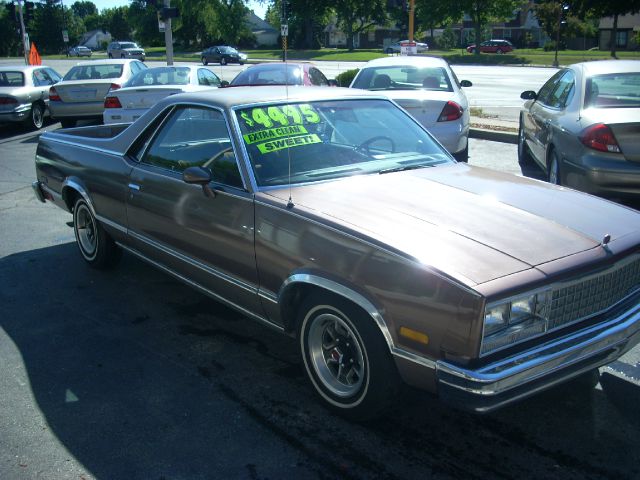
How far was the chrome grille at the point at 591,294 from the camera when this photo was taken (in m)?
2.91

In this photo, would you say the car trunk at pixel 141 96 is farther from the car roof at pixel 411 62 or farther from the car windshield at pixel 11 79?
the car windshield at pixel 11 79

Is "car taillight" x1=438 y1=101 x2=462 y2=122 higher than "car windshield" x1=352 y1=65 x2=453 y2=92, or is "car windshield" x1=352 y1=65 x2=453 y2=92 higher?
"car windshield" x1=352 y1=65 x2=453 y2=92

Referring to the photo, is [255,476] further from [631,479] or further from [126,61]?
[126,61]

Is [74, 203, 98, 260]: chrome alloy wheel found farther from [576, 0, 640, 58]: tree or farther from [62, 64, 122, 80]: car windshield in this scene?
[576, 0, 640, 58]: tree

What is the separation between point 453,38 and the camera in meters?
73.1

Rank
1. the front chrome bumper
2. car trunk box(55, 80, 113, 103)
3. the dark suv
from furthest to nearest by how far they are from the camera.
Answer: the dark suv, car trunk box(55, 80, 113, 103), the front chrome bumper

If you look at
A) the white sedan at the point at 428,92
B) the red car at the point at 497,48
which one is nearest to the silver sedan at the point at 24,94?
the white sedan at the point at 428,92

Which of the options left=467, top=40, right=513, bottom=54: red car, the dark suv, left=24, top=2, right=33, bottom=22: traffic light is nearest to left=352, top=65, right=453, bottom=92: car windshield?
left=24, top=2, right=33, bottom=22: traffic light

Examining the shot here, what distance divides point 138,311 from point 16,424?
155 centimetres

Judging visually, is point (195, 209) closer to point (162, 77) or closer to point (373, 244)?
point (373, 244)

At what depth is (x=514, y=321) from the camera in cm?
282

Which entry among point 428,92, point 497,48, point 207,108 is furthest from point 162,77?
point 497,48

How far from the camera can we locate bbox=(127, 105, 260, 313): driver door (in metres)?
3.79

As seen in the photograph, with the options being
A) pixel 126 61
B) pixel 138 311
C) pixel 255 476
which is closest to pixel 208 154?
pixel 138 311
